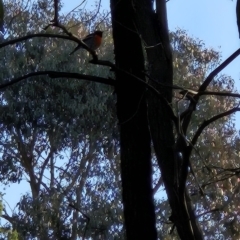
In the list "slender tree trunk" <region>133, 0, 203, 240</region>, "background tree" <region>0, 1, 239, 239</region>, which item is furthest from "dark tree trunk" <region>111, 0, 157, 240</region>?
"background tree" <region>0, 1, 239, 239</region>

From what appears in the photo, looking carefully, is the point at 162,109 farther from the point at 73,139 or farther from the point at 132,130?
the point at 73,139

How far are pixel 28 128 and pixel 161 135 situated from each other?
309 inches

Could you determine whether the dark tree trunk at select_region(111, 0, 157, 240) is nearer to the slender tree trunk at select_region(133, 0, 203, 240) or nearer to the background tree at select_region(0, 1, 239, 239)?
the slender tree trunk at select_region(133, 0, 203, 240)

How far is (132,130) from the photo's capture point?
86.8 inches

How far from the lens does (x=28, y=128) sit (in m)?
10.0

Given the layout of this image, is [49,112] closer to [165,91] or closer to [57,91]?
[57,91]

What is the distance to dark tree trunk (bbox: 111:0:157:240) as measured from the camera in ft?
6.88

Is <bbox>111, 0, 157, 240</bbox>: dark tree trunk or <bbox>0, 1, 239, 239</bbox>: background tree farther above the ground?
<bbox>0, 1, 239, 239</bbox>: background tree

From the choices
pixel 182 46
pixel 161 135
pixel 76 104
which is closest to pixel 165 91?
pixel 161 135

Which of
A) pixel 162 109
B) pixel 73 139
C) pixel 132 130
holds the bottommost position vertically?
pixel 132 130

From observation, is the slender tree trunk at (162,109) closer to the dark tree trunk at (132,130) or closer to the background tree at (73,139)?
the dark tree trunk at (132,130)

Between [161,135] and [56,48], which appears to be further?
[56,48]

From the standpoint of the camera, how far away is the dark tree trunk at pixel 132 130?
2.10 meters

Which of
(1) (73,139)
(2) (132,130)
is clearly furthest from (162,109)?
(1) (73,139)
